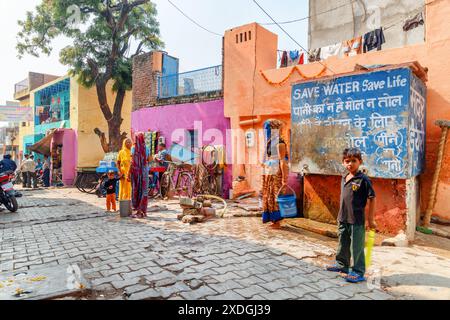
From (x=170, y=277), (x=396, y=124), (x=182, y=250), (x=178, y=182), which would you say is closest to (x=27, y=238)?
(x=182, y=250)

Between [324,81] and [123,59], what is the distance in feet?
45.0

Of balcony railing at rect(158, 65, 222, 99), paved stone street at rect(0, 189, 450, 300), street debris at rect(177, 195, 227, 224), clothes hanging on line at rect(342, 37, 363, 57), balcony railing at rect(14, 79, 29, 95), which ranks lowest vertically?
paved stone street at rect(0, 189, 450, 300)

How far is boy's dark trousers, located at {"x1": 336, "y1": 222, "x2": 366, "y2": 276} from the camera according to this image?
3543mm

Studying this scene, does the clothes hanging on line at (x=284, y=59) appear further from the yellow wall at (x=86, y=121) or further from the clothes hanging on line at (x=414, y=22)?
the yellow wall at (x=86, y=121)

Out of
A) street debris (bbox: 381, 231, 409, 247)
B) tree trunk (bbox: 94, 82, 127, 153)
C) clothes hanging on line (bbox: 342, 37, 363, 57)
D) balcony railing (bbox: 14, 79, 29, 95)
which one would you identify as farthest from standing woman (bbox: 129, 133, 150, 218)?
balcony railing (bbox: 14, 79, 29, 95)

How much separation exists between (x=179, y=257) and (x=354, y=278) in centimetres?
221

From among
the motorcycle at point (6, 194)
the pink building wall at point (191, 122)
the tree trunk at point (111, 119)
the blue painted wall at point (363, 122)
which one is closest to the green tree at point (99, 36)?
the tree trunk at point (111, 119)

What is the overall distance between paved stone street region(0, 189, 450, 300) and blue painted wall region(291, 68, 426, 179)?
Answer: 5.61 ft

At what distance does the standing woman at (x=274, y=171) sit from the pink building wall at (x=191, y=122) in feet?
13.6

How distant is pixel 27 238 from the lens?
548cm

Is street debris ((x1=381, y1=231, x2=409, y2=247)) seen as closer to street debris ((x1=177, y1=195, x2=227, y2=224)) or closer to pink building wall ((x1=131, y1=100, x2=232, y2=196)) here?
Answer: street debris ((x1=177, y1=195, x2=227, y2=224))

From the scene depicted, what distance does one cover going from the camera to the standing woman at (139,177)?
7586mm
